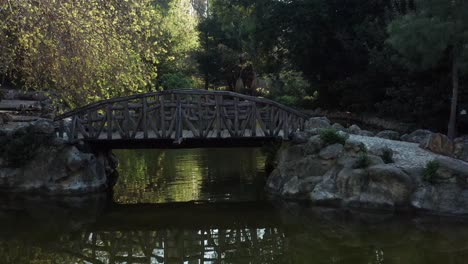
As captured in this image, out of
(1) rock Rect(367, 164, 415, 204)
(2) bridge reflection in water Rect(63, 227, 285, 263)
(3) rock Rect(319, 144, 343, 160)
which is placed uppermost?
(3) rock Rect(319, 144, 343, 160)

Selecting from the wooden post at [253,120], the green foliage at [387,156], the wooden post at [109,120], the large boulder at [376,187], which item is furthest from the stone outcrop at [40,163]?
the green foliage at [387,156]

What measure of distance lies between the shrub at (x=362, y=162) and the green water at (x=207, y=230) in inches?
47.1

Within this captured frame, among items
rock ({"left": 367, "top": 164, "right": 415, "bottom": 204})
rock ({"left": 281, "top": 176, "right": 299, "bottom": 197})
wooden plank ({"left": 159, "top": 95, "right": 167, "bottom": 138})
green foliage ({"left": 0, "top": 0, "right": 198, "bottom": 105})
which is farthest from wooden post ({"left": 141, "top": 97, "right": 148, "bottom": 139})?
rock ({"left": 367, "top": 164, "right": 415, "bottom": 204})

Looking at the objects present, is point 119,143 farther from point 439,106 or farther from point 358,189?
point 439,106

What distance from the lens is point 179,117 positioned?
14109 mm

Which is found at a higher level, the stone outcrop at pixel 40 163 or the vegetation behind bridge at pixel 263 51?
the vegetation behind bridge at pixel 263 51

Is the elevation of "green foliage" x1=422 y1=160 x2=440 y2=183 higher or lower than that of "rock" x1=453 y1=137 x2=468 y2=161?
lower

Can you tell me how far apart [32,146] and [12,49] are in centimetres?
547

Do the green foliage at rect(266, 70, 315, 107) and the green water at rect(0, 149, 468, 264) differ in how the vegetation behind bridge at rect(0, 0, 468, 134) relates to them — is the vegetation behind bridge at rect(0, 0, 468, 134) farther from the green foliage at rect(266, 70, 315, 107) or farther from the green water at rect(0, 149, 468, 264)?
the green water at rect(0, 149, 468, 264)

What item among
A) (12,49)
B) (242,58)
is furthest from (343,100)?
(12,49)

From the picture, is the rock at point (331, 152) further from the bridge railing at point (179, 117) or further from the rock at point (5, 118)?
the rock at point (5, 118)

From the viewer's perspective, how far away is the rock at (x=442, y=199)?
11.5 metres

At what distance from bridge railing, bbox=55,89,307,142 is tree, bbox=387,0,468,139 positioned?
3721 millimetres

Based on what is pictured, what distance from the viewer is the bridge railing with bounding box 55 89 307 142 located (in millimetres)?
14172
